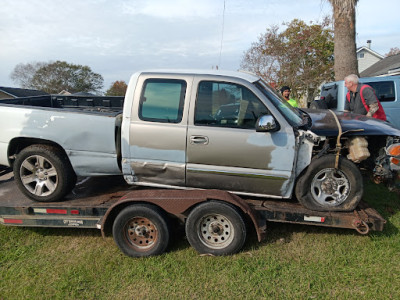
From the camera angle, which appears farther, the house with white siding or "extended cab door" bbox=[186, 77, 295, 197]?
the house with white siding

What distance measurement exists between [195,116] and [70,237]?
2.37 m

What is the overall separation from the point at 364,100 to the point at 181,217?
4.02 m

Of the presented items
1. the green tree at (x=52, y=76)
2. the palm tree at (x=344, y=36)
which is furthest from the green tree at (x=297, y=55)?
the green tree at (x=52, y=76)

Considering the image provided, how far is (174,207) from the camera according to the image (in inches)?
130

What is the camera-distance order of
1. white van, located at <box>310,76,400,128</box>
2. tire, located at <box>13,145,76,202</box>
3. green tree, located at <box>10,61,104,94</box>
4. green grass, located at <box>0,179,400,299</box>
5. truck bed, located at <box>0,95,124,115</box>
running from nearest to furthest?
green grass, located at <box>0,179,400,299</box>, tire, located at <box>13,145,76,202</box>, truck bed, located at <box>0,95,124,115</box>, white van, located at <box>310,76,400,128</box>, green tree, located at <box>10,61,104,94</box>

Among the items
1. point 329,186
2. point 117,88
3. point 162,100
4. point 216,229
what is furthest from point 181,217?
point 117,88

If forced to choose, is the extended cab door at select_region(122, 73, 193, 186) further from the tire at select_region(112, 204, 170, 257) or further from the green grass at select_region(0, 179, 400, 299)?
the green grass at select_region(0, 179, 400, 299)

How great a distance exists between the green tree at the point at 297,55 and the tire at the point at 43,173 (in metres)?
17.6

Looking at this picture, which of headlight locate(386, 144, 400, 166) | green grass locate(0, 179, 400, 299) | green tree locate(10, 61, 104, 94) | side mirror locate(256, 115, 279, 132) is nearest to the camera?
green grass locate(0, 179, 400, 299)

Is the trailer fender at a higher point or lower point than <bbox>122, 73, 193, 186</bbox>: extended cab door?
lower

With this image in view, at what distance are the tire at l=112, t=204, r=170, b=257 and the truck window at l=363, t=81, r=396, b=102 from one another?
741 cm

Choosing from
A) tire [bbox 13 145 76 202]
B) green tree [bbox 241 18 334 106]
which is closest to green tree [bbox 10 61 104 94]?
green tree [bbox 241 18 334 106]

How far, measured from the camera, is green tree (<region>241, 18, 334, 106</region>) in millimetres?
19609

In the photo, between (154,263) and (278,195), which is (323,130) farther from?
(154,263)
